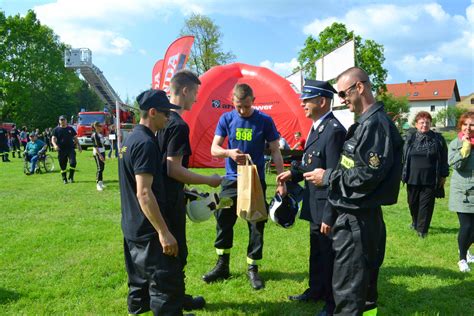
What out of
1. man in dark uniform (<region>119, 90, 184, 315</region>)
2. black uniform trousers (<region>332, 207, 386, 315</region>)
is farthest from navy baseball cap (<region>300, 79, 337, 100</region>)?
man in dark uniform (<region>119, 90, 184, 315</region>)

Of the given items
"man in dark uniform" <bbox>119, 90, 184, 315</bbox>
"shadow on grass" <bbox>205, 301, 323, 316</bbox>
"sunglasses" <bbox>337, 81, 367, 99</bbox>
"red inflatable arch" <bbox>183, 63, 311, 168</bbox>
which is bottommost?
"shadow on grass" <bbox>205, 301, 323, 316</bbox>

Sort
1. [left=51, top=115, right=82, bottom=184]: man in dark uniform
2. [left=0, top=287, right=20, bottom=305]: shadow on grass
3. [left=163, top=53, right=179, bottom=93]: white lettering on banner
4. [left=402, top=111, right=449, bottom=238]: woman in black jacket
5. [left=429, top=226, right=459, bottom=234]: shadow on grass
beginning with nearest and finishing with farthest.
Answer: [left=0, top=287, right=20, bottom=305]: shadow on grass → [left=402, top=111, right=449, bottom=238]: woman in black jacket → [left=429, top=226, right=459, bottom=234]: shadow on grass → [left=51, top=115, right=82, bottom=184]: man in dark uniform → [left=163, top=53, right=179, bottom=93]: white lettering on banner

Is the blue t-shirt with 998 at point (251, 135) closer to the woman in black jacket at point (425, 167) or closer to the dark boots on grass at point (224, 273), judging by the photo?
the dark boots on grass at point (224, 273)

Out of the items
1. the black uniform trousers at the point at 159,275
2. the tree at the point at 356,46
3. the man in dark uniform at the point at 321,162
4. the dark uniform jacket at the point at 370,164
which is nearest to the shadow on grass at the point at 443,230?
the man in dark uniform at the point at 321,162

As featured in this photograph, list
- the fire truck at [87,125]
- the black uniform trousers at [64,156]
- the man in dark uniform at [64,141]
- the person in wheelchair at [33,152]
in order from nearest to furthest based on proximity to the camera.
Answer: the man in dark uniform at [64,141], the black uniform trousers at [64,156], the person in wheelchair at [33,152], the fire truck at [87,125]

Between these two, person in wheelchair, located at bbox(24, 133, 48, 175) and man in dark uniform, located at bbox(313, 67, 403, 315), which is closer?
man in dark uniform, located at bbox(313, 67, 403, 315)

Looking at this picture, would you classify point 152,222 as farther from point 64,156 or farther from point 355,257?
point 64,156

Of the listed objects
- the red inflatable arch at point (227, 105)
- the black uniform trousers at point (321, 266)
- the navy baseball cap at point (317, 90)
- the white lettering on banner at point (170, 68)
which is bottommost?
the black uniform trousers at point (321, 266)

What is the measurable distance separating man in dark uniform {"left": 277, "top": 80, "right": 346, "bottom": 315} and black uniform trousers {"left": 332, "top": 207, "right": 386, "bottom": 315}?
1.75ft

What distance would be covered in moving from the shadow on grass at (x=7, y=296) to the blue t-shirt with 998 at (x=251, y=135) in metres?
2.69

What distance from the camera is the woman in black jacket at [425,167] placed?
20.5ft

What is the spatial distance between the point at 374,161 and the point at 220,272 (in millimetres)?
2727

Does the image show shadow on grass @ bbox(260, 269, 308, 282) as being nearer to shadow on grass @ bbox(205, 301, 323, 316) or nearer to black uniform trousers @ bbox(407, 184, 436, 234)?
shadow on grass @ bbox(205, 301, 323, 316)

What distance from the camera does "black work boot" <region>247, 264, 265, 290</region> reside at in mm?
4316
